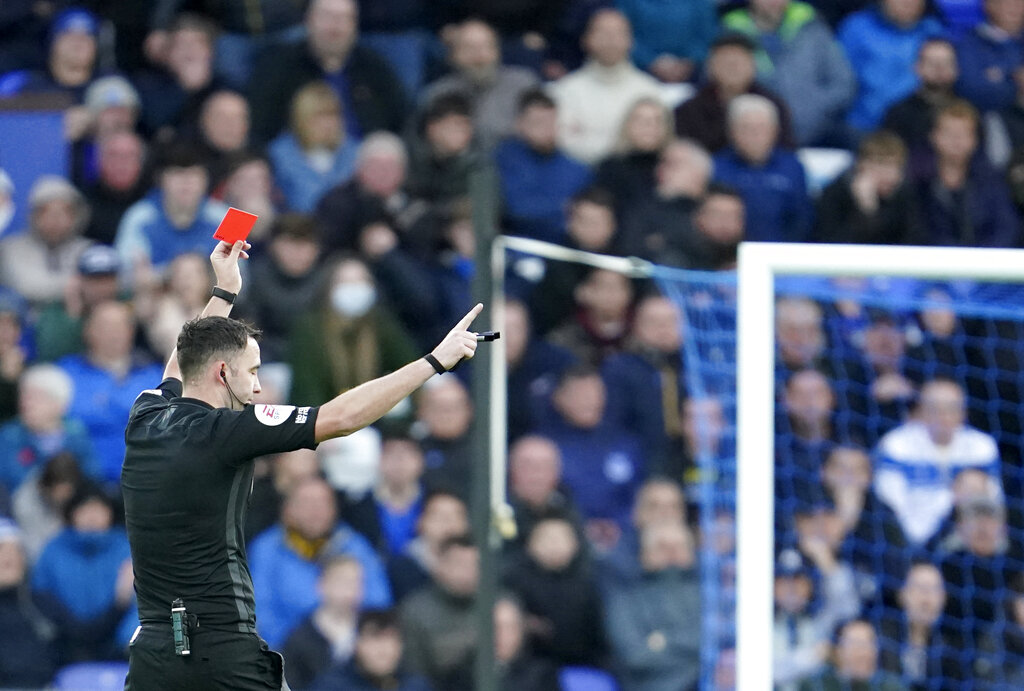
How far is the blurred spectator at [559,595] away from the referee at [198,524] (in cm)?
313

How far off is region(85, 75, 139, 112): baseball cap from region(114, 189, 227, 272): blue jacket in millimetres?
756

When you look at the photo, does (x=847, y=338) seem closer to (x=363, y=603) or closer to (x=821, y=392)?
(x=821, y=392)

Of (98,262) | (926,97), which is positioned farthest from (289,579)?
(926,97)

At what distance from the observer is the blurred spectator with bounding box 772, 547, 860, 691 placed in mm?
7504

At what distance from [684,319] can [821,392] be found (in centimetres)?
83

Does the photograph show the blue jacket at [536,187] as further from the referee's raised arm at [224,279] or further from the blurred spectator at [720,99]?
the referee's raised arm at [224,279]

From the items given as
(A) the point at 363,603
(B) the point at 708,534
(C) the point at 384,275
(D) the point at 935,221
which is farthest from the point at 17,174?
(D) the point at 935,221

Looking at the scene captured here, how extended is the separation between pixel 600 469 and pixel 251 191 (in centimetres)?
255

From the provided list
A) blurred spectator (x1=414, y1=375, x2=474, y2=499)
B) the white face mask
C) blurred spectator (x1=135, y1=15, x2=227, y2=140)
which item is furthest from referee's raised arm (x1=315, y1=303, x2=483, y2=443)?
blurred spectator (x1=135, y1=15, x2=227, y2=140)

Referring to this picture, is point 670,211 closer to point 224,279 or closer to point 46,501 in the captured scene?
point 46,501

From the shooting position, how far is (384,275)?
28.1 ft

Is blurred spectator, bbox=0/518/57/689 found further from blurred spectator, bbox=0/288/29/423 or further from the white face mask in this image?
the white face mask

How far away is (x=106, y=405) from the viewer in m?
8.27

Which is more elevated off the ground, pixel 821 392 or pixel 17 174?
pixel 17 174
